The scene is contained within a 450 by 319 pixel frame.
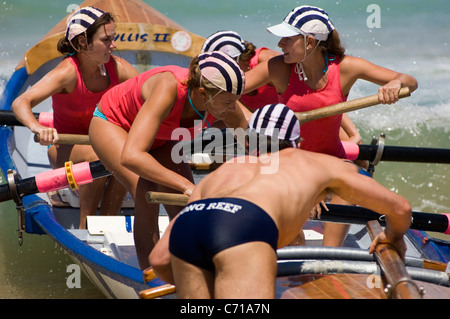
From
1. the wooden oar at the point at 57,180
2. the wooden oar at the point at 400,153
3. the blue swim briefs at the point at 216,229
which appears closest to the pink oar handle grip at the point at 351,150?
the wooden oar at the point at 400,153

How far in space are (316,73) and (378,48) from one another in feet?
31.5

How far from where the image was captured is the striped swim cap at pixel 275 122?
8.79 feet

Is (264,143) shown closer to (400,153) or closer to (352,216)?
(352,216)

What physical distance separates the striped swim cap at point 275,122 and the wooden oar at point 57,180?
174 centimetres

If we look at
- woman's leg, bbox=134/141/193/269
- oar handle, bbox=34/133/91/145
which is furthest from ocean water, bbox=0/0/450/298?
woman's leg, bbox=134/141/193/269

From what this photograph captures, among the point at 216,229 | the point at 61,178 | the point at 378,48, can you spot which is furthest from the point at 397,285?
the point at 378,48

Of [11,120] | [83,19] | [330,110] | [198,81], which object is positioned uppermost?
[83,19]

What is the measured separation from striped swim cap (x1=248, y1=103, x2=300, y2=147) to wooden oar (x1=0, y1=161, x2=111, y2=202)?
1.74 metres

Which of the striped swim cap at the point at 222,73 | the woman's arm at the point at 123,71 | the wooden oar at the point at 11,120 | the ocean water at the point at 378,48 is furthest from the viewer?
the ocean water at the point at 378,48

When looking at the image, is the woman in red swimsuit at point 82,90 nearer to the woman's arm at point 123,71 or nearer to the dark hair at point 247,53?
the woman's arm at point 123,71

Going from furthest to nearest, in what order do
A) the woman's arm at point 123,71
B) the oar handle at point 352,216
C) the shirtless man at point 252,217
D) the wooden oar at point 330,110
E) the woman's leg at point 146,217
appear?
the woman's arm at point 123,71
the wooden oar at point 330,110
the oar handle at point 352,216
the woman's leg at point 146,217
the shirtless man at point 252,217

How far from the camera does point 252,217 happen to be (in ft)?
7.59

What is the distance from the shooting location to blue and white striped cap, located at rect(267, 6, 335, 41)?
3.75m

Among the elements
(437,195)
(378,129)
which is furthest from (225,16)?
(437,195)
